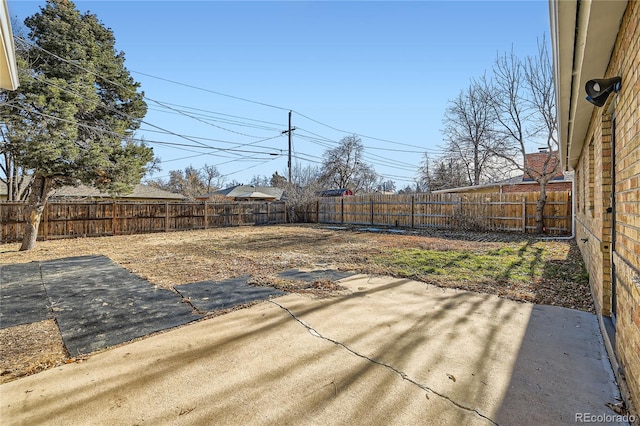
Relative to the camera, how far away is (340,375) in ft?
6.86

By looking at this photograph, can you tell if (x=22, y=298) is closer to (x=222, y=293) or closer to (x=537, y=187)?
(x=222, y=293)

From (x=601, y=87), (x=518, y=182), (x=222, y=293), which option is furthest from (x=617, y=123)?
(x=518, y=182)

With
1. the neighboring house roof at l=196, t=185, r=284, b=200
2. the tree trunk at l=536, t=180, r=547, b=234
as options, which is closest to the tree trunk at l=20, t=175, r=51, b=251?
the tree trunk at l=536, t=180, r=547, b=234

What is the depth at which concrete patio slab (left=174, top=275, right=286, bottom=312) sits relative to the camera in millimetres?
3607

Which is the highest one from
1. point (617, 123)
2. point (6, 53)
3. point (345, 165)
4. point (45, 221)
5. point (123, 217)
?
point (345, 165)

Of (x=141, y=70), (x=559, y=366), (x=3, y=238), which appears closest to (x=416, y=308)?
(x=559, y=366)

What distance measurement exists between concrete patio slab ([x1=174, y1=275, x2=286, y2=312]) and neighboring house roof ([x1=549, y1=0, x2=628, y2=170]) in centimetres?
369

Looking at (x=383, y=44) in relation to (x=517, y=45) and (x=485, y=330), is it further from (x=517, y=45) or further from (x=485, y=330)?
(x=485, y=330)

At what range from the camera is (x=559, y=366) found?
2.22 meters

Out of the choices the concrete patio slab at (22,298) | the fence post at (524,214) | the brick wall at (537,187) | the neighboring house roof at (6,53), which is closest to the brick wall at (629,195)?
the neighboring house roof at (6,53)

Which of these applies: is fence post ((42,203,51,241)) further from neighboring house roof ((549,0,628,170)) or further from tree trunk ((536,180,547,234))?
tree trunk ((536,180,547,234))

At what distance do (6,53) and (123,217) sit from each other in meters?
11.5

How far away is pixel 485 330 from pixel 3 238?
13.5m

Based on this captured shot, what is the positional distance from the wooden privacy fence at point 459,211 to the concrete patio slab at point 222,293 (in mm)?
11477
